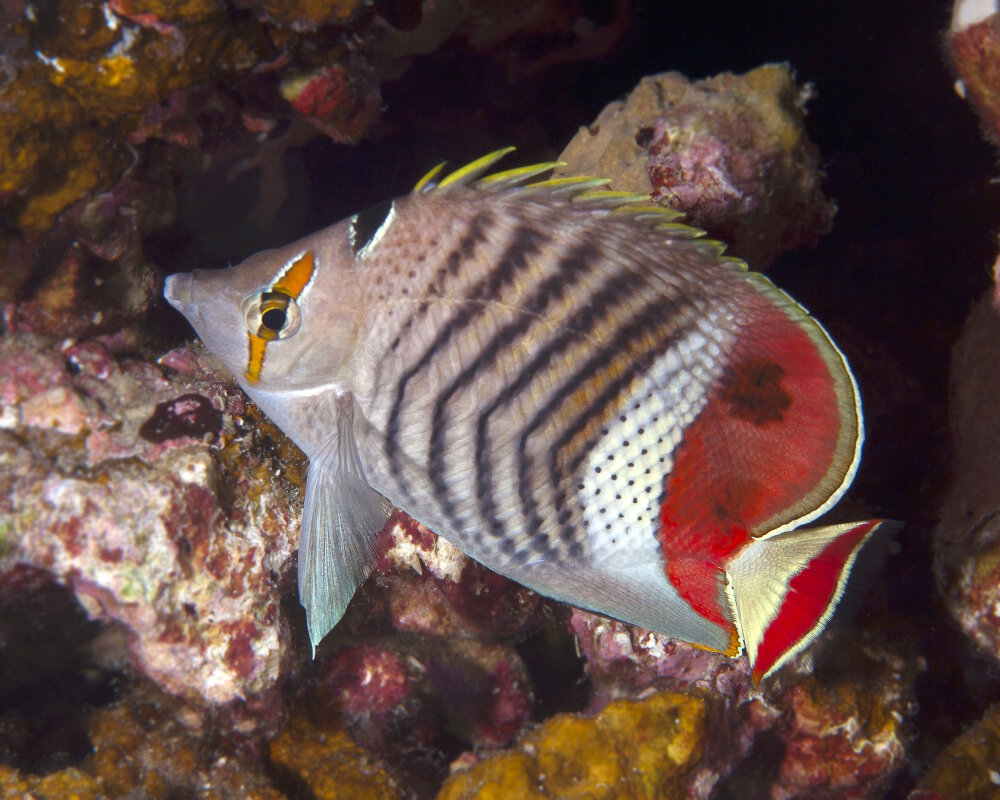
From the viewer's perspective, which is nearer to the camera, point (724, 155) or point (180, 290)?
point (180, 290)

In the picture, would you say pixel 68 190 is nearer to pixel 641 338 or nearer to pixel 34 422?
pixel 34 422

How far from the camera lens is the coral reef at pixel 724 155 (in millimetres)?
2225

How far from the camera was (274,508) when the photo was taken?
249cm

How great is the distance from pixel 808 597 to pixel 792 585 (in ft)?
0.14

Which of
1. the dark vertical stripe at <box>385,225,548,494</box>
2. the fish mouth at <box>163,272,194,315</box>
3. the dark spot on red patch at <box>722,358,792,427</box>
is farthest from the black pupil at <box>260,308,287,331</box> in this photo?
the dark spot on red patch at <box>722,358,792,427</box>

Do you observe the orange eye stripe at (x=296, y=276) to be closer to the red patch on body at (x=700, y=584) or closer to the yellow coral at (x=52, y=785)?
the red patch on body at (x=700, y=584)

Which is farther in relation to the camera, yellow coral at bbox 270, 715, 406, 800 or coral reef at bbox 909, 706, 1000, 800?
yellow coral at bbox 270, 715, 406, 800

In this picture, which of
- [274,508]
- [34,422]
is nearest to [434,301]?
[274,508]

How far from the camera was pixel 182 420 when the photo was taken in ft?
8.07

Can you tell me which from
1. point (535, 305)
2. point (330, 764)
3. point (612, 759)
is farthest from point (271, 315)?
point (330, 764)

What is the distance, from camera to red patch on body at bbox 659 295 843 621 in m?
1.47

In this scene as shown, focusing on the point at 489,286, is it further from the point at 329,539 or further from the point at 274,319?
the point at 329,539

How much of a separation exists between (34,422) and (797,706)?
3371 millimetres

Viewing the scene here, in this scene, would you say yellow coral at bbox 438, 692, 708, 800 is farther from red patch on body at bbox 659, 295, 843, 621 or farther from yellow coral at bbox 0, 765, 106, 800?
yellow coral at bbox 0, 765, 106, 800
